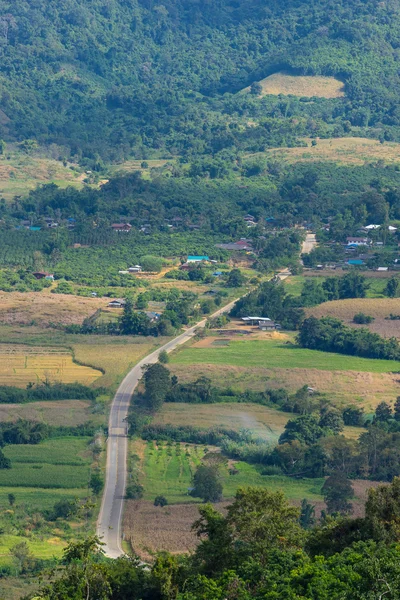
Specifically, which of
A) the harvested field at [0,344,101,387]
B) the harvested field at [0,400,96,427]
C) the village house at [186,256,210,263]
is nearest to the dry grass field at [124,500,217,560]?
the harvested field at [0,400,96,427]

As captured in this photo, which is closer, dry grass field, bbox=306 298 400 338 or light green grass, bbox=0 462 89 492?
light green grass, bbox=0 462 89 492

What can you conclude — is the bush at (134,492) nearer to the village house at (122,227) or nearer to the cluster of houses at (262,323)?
the cluster of houses at (262,323)

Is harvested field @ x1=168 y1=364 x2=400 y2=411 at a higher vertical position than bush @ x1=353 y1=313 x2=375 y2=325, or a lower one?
lower

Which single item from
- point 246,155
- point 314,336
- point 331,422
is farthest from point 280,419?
point 246,155

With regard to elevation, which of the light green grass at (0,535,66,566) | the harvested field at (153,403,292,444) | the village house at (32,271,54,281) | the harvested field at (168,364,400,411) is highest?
the village house at (32,271,54,281)

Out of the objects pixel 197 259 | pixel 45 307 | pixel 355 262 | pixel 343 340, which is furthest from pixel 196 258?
pixel 343 340

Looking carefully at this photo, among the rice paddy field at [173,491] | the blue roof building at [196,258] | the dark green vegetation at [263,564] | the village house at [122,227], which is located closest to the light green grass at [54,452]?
the rice paddy field at [173,491]

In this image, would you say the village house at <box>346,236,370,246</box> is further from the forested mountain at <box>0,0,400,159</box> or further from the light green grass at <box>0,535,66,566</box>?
the light green grass at <box>0,535,66,566</box>

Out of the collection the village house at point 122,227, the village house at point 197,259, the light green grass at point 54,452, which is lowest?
the light green grass at point 54,452
